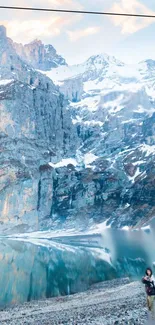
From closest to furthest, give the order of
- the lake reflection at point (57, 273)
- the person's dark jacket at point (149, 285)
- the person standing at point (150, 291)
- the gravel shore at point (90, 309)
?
the person's dark jacket at point (149, 285) → the person standing at point (150, 291) → the gravel shore at point (90, 309) → the lake reflection at point (57, 273)

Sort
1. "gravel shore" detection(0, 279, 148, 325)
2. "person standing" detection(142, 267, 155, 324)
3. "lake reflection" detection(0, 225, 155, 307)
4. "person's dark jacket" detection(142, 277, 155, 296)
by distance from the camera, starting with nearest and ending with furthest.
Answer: "person's dark jacket" detection(142, 277, 155, 296) < "person standing" detection(142, 267, 155, 324) < "gravel shore" detection(0, 279, 148, 325) < "lake reflection" detection(0, 225, 155, 307)

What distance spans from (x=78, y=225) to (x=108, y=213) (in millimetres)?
18336

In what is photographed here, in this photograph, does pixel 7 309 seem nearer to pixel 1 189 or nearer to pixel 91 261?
pixel 91 261

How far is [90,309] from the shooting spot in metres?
34.5

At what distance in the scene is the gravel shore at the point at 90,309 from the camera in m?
28.9

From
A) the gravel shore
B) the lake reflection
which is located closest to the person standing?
the gravel shore

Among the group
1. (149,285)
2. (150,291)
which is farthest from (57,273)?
(149,285)

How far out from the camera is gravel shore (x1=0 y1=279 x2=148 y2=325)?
28.9 m

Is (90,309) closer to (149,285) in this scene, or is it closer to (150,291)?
(150,291)

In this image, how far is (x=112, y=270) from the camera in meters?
63.2

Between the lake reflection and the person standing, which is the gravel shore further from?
the person standing

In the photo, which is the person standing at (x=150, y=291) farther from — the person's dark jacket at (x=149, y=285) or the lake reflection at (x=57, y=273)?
the lake reflection at (x=57, y=273)

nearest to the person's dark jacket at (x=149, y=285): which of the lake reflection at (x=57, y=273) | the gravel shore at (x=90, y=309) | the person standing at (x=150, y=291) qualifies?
the person standing at (x=150, y=291)

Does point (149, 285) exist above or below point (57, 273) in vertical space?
below
